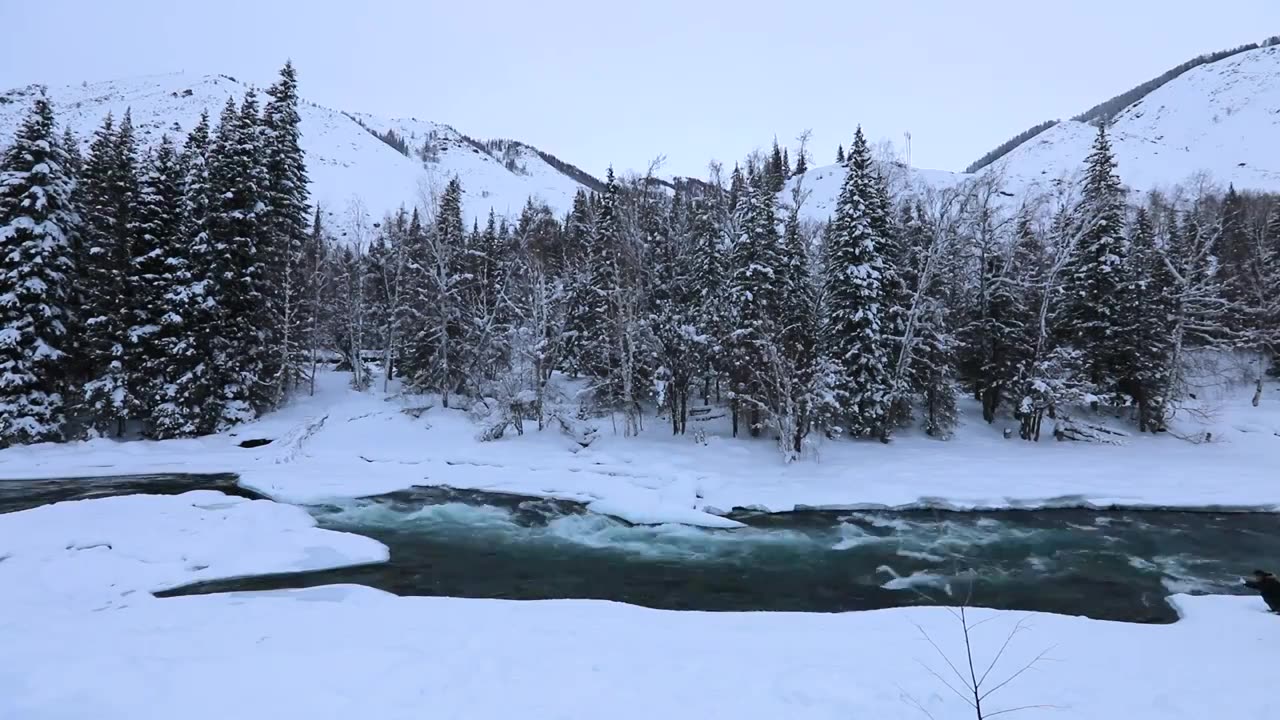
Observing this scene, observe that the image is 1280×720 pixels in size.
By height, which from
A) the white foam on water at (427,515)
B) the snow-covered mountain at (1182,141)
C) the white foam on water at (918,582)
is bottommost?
the white foam on water at (427,515)

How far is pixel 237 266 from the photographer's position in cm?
2795

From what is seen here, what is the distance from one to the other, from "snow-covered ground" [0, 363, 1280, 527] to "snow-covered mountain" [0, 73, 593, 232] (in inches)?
3841

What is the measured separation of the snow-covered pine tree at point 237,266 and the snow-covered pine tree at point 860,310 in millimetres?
27804

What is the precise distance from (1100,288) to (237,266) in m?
41.9

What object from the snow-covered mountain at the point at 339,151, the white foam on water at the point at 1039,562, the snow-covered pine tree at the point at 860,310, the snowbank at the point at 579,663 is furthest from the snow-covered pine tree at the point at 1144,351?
the snow-covered mountain at the point at 339,151

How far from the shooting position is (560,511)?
60.4 feet

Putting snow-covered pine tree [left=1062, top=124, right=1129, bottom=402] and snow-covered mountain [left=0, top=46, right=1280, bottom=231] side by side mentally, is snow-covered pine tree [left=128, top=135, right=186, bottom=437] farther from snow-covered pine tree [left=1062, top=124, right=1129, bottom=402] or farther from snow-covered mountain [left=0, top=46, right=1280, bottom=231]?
snow-covered mountain [left=0, top=46, right=1280, bottom=231]

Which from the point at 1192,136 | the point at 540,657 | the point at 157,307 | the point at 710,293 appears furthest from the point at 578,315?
the point at 1192,136

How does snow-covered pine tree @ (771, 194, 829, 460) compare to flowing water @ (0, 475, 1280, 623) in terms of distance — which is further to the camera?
snow-covered pine tree @ (771, 194, 829, 460)

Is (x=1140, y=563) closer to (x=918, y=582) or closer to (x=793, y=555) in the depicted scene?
(x=918, y=582)

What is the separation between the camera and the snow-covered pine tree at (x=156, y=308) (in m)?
25.6

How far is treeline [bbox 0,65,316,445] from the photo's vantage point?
2334cm

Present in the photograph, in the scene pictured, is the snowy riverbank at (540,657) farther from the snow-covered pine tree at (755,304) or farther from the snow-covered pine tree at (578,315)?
the snow-covered pine tree at (578,315)

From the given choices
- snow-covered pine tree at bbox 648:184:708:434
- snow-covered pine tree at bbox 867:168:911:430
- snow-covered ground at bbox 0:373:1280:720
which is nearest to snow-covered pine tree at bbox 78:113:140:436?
snow-covered ground at bbox 0:373:1280:720
